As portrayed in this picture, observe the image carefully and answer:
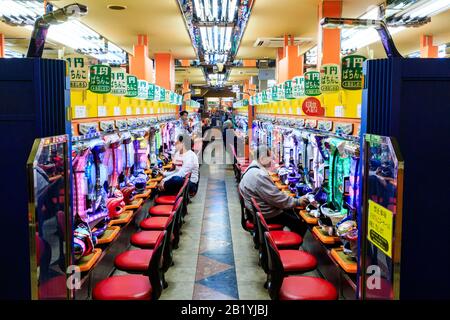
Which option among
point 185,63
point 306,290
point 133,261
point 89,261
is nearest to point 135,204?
point 133,261

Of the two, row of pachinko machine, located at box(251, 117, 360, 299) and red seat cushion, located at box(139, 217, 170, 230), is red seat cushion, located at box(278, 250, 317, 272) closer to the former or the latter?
row of pachinko machine, located at box(251, 117, 360, 299)

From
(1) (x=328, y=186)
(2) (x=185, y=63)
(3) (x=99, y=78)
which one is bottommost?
(1) (x=328, y=186)

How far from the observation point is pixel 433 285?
245 cm

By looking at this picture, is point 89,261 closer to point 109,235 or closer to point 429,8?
point 109,235

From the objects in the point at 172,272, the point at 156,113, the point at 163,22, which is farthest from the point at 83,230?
the point at 156,113

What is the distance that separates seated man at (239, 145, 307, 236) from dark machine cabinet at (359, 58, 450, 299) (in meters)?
2.68

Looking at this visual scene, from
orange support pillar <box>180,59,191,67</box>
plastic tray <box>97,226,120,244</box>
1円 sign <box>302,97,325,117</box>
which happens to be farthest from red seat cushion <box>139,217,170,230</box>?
orange support pillar <box>180,59,191,67</box>

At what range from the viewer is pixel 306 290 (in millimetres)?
3299

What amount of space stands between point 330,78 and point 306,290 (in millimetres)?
2821

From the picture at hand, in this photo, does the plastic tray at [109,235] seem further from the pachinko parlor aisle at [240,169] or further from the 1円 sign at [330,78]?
the 1円 sign at [330,78]

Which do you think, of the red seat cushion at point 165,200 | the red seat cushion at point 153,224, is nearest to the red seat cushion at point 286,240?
the red seat cushion at point 153,224

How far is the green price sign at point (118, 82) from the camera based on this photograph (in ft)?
19.8

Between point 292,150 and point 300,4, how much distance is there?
7.83ft

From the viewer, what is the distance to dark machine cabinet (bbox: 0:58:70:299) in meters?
2.41
